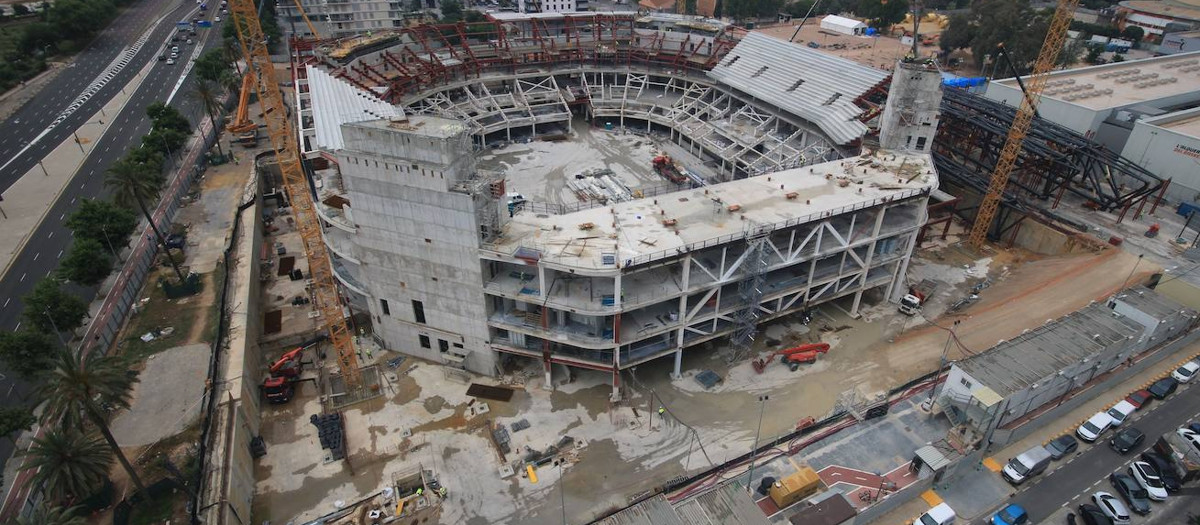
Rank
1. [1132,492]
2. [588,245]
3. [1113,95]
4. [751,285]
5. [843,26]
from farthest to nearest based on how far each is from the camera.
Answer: [843,26] < [1113,95] < [751,285] < [588,245] < [1132,492]

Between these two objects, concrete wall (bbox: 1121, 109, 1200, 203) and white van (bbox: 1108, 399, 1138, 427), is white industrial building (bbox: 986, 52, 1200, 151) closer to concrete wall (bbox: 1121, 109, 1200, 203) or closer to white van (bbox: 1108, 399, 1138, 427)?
concrete wall (bbox: 1121, 109, 1200, 203)

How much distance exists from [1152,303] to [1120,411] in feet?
41.4

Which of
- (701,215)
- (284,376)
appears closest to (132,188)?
(284,376)

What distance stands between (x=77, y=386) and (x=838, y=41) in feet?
531

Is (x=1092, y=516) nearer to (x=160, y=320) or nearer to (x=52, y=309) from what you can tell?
(x=160, y=320)

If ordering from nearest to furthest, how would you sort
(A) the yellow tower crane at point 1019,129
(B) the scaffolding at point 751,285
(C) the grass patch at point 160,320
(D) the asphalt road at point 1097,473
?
(D) the asphalt road at point 1097,473
(B) the scaffolding at point 751,285
(C) the grass patch at point 160,320
(A) the yellow tower crane at point 1019,129

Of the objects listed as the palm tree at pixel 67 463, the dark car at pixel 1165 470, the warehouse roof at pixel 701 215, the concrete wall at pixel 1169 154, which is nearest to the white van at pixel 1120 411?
the dark car at pixel 1165 470

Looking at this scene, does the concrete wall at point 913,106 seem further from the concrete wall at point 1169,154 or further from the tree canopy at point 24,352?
the tree canopy at point 24,352

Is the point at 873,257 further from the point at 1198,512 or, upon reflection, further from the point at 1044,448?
the point at 1198,512

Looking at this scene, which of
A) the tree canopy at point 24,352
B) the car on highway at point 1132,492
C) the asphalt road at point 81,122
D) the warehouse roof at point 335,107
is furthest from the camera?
the asphalt road at point 81,122

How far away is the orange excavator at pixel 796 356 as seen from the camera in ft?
182

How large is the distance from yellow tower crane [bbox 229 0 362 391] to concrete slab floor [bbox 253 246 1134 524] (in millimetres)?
4050

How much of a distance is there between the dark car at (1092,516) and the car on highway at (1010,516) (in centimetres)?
379

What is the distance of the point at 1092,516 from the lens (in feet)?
131
